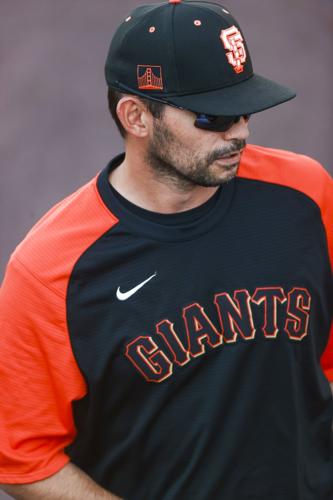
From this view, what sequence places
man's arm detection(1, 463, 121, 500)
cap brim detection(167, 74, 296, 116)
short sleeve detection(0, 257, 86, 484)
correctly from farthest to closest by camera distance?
1. man's arm detection(1, 463, 121, 500)
2. short sleeve detection(0, 257, 86, 484)
3. cap brim detection(167, 74, 296, 116)

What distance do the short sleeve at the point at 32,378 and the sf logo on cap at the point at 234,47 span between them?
0.72 metres

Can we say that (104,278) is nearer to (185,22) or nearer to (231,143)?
(231,143)

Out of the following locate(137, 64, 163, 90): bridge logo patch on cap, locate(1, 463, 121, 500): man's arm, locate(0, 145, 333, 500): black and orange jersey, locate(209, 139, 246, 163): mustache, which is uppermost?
locate(137, 64, 163, 90): bridge logo patch on cap

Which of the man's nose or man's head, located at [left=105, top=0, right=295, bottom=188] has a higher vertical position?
man's head, located at [left=105, top=0, right=295, bottom=188]

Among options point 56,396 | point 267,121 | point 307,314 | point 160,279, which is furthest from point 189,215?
point 267,121

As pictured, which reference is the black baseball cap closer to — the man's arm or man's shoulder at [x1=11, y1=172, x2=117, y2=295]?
man's shoulder at [x1=11, y1=172, x2=117, y2=295]

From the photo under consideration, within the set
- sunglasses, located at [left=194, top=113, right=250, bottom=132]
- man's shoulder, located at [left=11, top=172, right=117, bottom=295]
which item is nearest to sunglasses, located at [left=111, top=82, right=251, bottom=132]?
sunglasses, located at [left=194, top=113, right=250, bottom=132]

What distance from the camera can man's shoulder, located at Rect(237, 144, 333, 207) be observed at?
278 cm

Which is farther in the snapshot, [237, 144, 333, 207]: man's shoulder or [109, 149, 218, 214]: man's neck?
[237, 144, 333, 207]: man's shoulder

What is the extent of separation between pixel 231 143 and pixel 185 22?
319 mm

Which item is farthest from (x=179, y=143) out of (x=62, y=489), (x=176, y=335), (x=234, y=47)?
(x=62, y=489)

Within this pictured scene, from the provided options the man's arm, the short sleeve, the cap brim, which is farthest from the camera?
the man's arm

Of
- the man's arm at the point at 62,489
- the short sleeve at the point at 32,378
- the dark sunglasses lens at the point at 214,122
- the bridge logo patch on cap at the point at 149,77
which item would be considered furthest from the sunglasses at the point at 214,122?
the man's arm at the point at 62,489

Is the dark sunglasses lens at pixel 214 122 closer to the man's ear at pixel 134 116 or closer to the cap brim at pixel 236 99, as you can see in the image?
the cap brim at pixel 236 99
